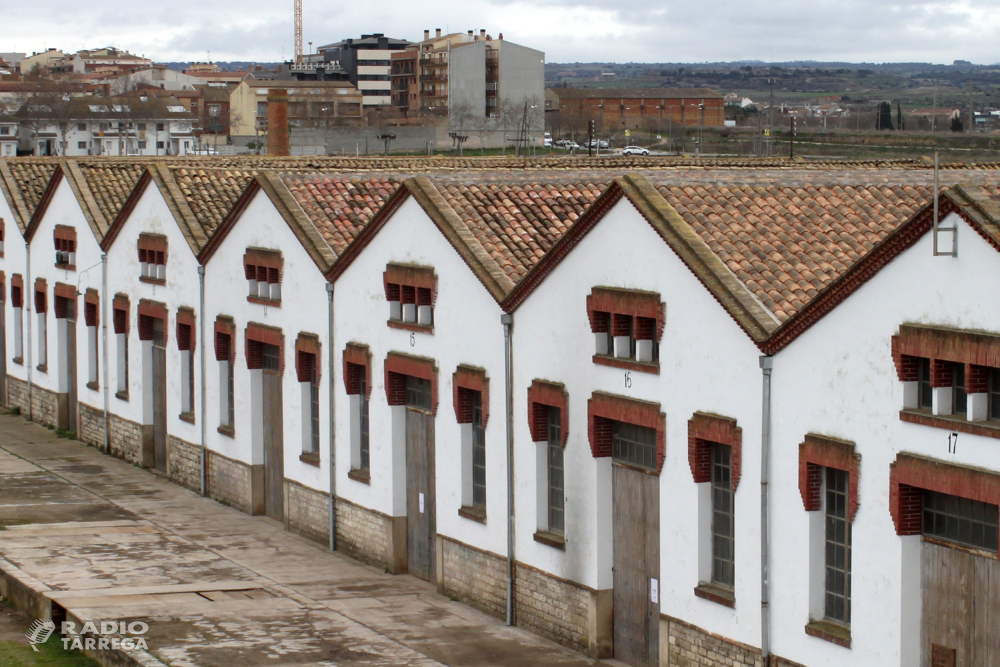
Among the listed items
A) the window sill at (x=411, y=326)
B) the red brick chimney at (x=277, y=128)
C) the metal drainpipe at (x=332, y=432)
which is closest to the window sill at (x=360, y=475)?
the metal drainpipe at (x=332, y=432)

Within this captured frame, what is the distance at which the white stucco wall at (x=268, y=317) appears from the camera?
26.1 meters

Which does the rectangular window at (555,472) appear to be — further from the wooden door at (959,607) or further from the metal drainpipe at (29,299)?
the metal drainpipe at (29,299)

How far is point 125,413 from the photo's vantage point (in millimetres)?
34562

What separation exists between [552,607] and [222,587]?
19.6ft

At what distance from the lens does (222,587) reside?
23.5 metres

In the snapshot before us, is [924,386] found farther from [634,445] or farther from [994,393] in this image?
[634,445]

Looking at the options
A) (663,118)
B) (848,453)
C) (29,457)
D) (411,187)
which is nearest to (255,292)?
(411,187)

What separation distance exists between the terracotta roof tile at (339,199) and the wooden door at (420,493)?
4.01 metres

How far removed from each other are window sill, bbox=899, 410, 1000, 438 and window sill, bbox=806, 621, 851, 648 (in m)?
2.54

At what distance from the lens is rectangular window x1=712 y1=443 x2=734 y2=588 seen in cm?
1758

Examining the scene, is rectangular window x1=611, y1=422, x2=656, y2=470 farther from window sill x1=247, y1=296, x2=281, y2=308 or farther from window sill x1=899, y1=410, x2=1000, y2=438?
window sill x1=247, y1=296, x2=281, y2=308

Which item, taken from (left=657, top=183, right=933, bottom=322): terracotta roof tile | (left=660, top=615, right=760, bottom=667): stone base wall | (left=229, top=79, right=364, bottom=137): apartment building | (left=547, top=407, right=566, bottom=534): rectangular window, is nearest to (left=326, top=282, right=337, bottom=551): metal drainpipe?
(left=547, top=407, right=566, bottom=534): rectangular window

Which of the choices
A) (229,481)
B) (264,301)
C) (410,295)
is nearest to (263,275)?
(264,301)

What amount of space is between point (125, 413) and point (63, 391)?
4674 mm
